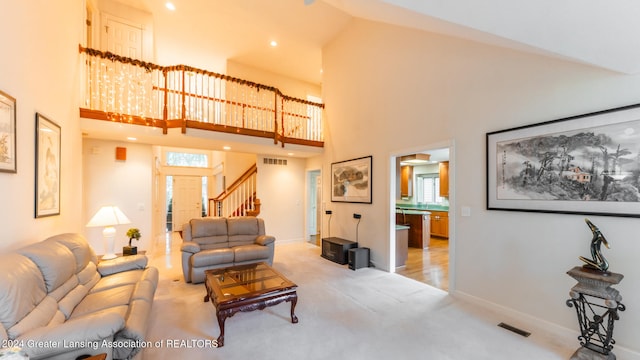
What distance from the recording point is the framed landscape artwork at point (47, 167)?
2.50 m

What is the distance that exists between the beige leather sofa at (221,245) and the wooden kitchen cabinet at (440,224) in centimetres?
512

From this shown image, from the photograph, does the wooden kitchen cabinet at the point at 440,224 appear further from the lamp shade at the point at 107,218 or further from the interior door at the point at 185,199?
the interior door at the point at 185,199

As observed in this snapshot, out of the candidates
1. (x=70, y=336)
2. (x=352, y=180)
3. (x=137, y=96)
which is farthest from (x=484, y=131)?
(x=137, y=96)

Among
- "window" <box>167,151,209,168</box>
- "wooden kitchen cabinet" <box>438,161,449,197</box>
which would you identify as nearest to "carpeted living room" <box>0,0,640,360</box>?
"wooden kitchen cabinet" <box>438,161,449,197</box>

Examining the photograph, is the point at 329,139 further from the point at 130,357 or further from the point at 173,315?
the point at 130,357

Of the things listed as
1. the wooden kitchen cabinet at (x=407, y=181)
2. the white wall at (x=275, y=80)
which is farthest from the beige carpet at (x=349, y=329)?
the white wall at (x=275, y=80)

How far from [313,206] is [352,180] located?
2.60 m

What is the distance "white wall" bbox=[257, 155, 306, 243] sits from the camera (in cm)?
657

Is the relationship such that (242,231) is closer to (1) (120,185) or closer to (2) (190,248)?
(2) (190,248)

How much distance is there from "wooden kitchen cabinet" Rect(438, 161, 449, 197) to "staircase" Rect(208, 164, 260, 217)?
17.8 feet

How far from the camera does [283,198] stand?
683 centimetres

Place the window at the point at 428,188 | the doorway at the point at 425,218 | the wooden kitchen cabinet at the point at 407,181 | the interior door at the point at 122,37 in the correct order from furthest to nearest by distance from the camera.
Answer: the window at the point at 428,188, the wooden kitchen cabinet at the point at 407,181, the interior door at the point at 122,37, the doorway at the point at 425,218

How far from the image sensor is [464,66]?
3201 millimetres

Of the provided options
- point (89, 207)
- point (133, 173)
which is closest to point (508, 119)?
point (133, 173)
